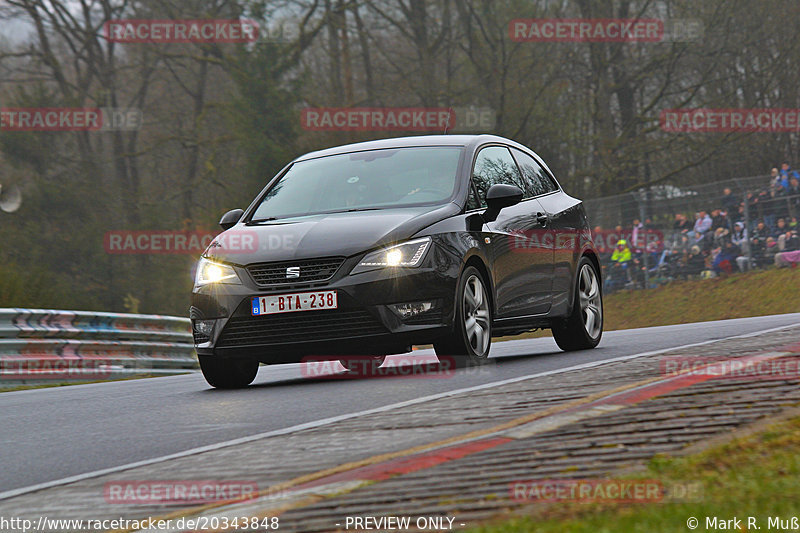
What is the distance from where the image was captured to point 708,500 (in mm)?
3713

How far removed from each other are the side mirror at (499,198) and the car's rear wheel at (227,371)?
2.18 metres

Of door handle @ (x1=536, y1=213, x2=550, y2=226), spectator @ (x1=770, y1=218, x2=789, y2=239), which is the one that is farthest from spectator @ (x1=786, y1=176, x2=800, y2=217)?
door handle @ (x1=536, y1=213, x2=550, y2=226)

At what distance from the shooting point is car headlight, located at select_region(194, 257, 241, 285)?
29.7ft

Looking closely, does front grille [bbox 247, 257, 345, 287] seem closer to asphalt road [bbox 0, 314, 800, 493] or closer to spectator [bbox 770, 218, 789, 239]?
asphalt road [bbox 0, 314, 800, 493]

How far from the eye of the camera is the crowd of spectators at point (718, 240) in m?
26.5

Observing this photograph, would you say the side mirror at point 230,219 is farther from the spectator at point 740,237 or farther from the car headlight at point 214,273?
the spectator at point 740,237

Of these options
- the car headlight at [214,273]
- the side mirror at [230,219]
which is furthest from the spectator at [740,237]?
the car headlight at [214,273]

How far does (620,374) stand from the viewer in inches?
308

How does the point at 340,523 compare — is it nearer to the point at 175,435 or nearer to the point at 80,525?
the point at 80,525

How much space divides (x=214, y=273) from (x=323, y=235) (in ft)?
2.86

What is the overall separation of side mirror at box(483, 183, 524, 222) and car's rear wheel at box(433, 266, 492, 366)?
1.94 feet

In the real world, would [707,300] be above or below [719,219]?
below

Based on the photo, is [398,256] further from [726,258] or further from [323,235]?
[726,258]

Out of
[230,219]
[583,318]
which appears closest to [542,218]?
[583,318]
